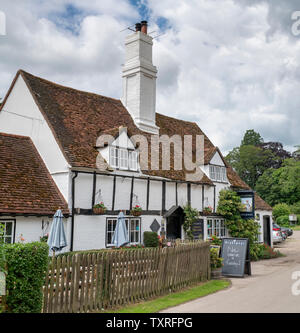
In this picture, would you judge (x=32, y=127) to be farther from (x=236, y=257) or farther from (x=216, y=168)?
(x=216, y=168)

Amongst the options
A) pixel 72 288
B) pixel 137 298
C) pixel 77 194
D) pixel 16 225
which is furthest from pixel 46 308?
pixel 77 194

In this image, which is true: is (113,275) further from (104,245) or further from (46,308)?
(104,245)

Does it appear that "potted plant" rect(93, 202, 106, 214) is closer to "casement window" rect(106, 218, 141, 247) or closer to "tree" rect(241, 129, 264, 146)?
"casement window" rect(106, 218, 141, 247)

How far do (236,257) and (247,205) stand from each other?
7521mm

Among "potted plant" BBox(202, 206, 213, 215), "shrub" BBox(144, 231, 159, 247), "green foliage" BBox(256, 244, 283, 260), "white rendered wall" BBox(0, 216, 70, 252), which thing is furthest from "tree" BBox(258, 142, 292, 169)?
"white rendered wall" BBox(0, 216, 70, 252)

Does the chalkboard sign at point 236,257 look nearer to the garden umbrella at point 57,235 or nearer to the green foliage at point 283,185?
the garden umbrella at point 57,235

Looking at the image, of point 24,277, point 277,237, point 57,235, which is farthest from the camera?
point 277,237

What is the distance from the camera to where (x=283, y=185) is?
5734 centimetres

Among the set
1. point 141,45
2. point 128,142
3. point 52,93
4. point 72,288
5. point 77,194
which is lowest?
point 72,288

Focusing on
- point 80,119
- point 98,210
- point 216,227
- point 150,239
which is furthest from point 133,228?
point 216,227

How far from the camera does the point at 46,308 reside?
7043 millimetres

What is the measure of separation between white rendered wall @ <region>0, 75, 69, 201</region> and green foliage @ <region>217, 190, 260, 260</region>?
1015cm

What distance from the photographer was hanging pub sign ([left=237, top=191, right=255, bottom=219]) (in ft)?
66.5

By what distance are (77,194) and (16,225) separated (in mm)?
2640
